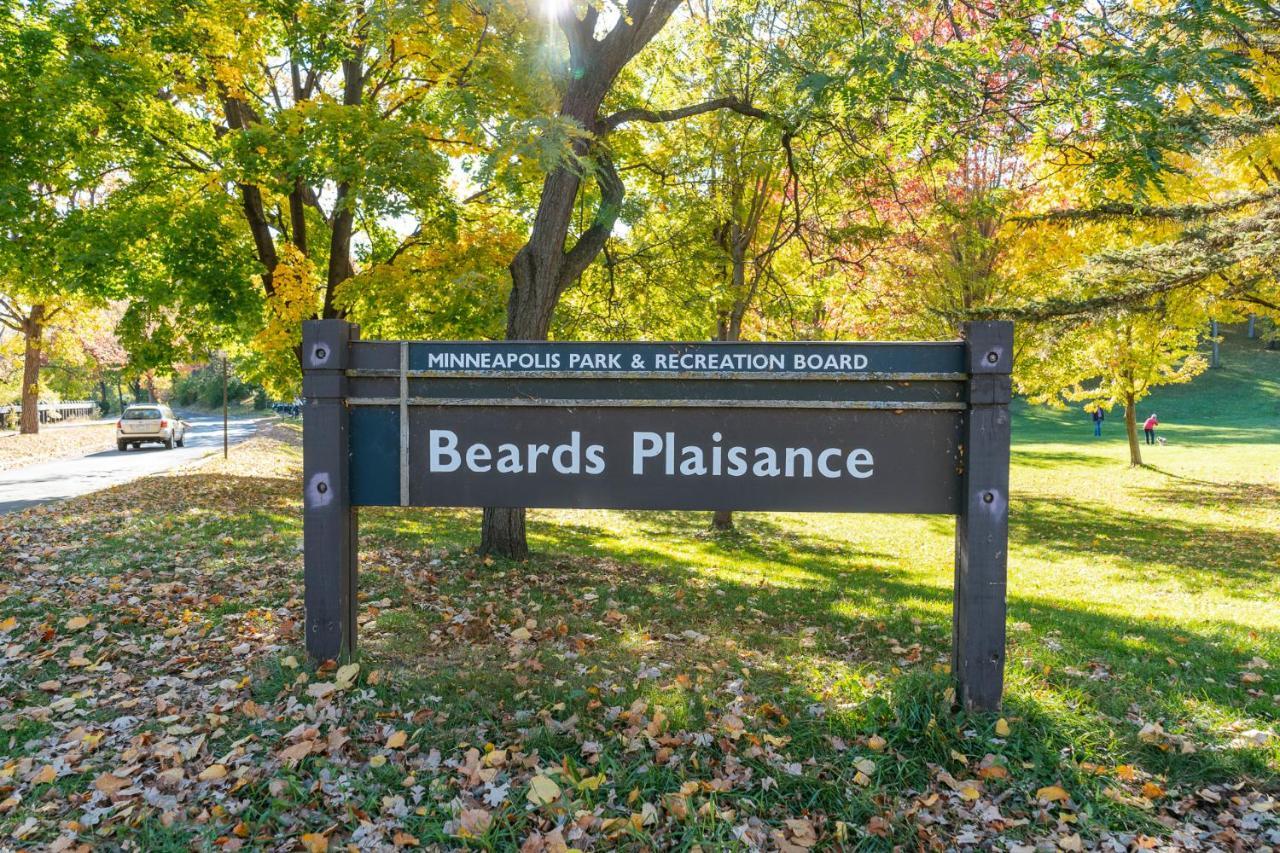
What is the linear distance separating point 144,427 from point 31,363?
6.14 m

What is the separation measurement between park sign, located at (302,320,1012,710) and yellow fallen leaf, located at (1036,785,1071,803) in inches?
22.9

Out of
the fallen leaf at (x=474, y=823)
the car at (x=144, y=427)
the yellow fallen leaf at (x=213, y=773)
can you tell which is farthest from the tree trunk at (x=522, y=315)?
the car at (x=144, y=427)

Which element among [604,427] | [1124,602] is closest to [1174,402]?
[1124,602]

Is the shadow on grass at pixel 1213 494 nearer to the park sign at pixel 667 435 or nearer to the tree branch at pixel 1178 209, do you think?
the tree branch at pixel 1178 209

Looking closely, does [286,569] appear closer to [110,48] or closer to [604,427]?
[604,427]

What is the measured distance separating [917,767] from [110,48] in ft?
47.4

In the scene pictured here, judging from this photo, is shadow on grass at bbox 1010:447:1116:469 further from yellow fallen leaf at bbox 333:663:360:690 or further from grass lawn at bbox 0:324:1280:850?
yellow fallen leaf at bbox 333:663:360:690

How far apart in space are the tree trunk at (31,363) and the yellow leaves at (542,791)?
1220 inches

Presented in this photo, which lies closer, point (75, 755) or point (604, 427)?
point (75, 755)

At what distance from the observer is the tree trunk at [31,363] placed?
26.7 m

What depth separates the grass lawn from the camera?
122 inches

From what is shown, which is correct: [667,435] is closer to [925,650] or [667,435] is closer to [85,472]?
[925,650]

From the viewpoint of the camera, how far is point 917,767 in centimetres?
342

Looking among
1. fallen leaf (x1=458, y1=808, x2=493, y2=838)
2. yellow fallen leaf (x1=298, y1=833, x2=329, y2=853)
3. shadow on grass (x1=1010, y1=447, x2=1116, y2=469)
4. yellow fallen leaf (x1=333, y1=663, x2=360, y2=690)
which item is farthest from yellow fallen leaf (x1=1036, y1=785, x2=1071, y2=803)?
shadow on grass (x1=1010, y1=447, x2=1116, y2=469)
